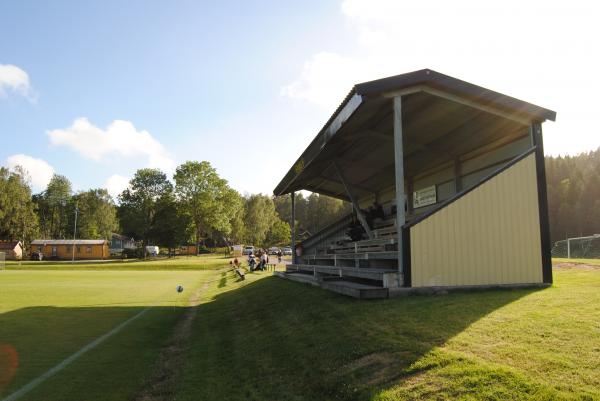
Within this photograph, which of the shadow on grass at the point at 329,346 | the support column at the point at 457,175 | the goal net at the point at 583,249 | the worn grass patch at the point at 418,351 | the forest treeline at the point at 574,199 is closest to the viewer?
the worn grass patch at the point at 418,351

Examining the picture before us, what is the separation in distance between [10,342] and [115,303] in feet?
21.9

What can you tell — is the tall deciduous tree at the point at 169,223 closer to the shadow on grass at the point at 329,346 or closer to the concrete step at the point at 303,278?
the concrete step at the point at 303,278

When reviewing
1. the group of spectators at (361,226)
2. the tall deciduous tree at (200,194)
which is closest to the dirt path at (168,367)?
the group of spectators at (361,226)

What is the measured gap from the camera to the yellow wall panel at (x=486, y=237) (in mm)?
8906

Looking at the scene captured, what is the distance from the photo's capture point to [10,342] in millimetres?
8266

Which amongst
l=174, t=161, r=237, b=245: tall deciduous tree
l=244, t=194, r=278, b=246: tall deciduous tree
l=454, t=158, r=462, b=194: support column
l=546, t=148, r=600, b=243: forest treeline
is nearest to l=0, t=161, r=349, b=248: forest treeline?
l=174, t=161, r=237, b=245: tall deciduous tree

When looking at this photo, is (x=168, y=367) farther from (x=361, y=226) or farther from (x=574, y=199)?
(x=574, y=199)

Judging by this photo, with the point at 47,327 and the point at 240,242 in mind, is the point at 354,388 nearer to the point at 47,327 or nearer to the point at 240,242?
the point at 47,327

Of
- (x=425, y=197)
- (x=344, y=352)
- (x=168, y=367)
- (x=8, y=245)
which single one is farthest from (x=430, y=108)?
(x=8, y=245)

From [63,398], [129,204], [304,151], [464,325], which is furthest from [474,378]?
[129,204]

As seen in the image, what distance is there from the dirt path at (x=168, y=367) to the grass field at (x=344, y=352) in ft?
0.06

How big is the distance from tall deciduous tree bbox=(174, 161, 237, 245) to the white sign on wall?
55.7 meters

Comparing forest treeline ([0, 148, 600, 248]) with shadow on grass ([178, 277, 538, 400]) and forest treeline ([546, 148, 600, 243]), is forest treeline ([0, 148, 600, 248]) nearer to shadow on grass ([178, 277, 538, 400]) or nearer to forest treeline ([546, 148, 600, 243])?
forest treeline ([546, 148, 600, 243])

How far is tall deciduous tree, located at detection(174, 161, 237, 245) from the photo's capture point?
69375 mm
